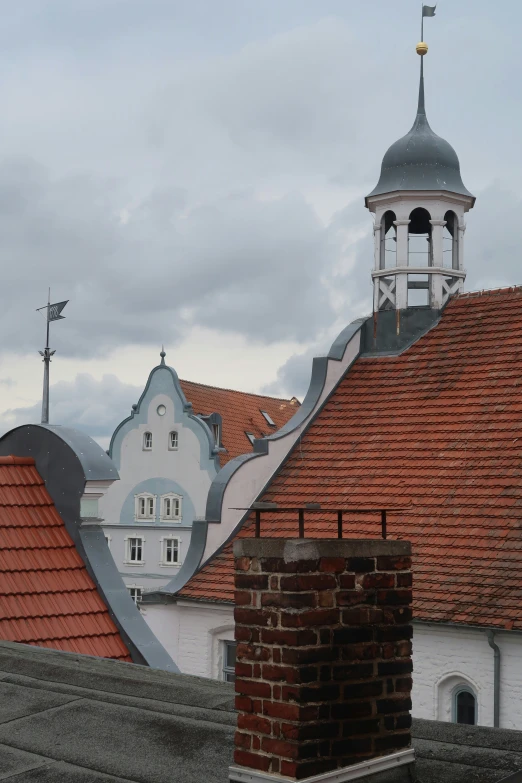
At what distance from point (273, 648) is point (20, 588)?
20.4 feet

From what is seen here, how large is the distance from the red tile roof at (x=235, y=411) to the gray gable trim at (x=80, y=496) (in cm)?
2269

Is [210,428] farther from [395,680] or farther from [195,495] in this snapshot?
[395,680]

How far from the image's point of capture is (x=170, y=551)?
112ft

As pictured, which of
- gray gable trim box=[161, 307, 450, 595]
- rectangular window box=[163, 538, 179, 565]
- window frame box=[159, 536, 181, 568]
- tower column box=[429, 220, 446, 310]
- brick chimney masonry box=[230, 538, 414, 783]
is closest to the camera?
brick chimney masonry box=[230, 538, 414, 783]

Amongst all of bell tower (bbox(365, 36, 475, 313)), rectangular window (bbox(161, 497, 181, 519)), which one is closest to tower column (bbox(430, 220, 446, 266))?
bell tower (bbox(365, 36, 475, 313))

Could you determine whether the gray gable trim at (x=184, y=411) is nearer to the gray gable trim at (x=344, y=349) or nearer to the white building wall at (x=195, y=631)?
the gray gable trim at (x=344, y=349)

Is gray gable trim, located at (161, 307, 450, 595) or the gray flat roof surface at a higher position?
gray gable trim, located at (161, 307, 450, 595)

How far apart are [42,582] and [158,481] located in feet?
79.8

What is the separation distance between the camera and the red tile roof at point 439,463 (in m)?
13.7

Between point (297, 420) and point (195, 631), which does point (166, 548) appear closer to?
point (297, 420)

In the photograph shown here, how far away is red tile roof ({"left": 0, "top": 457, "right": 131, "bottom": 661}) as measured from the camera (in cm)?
958

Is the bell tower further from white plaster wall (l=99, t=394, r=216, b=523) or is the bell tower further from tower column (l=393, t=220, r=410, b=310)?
white plaster wall (l=99, t=394, r=216, b=523)

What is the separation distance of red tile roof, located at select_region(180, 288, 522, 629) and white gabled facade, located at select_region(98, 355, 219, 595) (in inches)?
610

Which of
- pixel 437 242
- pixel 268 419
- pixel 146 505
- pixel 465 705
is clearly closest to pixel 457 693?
pixel 465 705
